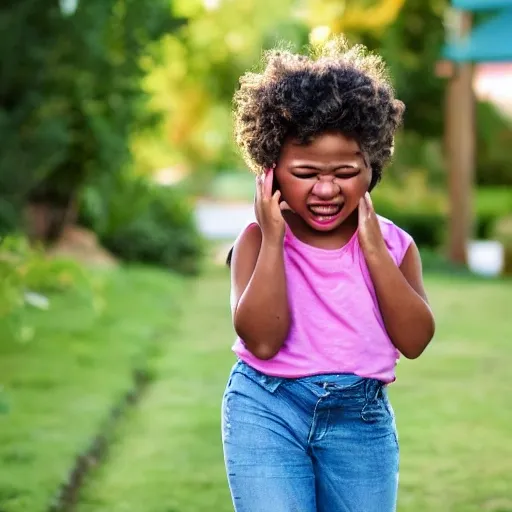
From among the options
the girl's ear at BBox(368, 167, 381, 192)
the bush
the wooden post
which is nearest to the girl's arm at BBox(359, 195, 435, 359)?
the girl's ear at BBox(368, 167, 381, 192)

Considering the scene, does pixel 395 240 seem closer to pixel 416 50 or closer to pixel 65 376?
pixel 65 376

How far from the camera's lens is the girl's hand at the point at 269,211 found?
2955mm

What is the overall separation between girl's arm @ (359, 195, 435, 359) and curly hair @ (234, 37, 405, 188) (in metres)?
0.17

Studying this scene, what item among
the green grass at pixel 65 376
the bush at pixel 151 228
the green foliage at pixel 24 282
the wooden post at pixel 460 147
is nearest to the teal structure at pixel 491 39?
the wooden post at pixel 460 147

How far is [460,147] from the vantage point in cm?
1689

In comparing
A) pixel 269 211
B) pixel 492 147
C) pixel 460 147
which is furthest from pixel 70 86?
pixel 492 147

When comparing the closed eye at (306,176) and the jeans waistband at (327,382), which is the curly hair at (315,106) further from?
the jeans waistband at (327,382)

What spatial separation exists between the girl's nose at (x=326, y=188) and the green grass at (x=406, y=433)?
2.67 meters

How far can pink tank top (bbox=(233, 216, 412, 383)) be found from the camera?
299 centimetres

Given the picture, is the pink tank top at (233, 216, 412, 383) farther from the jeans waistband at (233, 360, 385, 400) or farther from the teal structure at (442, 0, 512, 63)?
the teal structure at (442, 0, 512, 63)

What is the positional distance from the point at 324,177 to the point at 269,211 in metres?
0.16

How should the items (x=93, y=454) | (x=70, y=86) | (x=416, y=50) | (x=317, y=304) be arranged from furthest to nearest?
(x=416, y=50)
(x=70, y=86)
(x=93, y=454)
(x=317, y=304)

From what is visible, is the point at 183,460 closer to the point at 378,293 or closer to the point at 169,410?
the point at 169,410

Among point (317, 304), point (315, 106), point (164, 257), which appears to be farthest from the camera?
point (164, 257)
